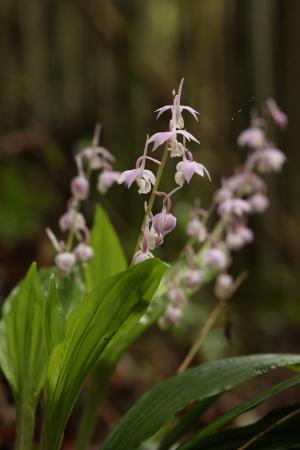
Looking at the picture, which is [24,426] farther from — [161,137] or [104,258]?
[161,137]

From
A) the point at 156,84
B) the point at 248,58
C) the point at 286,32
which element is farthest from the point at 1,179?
the point at 286,32

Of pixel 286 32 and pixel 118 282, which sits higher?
pixel 286 32

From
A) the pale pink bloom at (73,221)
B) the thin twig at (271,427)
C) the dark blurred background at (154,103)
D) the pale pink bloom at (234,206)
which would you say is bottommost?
the thin twig at (271,427)

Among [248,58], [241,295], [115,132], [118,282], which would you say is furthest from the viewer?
[115,132]

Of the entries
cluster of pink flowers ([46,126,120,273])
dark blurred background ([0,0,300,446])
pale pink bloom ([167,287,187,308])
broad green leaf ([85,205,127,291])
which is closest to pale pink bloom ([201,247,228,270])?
pale pink bloom ([167,287,187,308])

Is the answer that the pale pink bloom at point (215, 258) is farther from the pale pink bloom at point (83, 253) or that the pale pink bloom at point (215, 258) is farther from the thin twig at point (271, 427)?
the thin twig at point (271, 427)

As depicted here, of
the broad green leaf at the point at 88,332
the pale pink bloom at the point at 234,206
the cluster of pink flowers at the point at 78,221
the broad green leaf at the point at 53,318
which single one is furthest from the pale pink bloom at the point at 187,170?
the pale pink bloom at the point at 234,206

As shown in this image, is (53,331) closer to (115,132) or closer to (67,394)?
(67,394)
